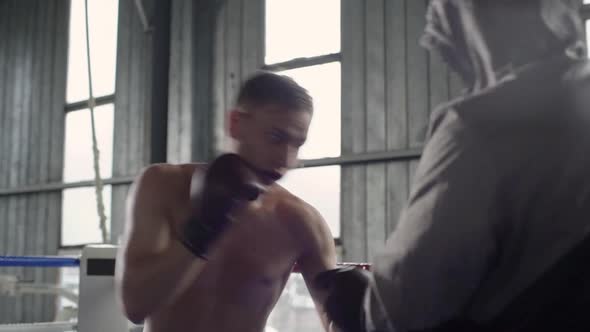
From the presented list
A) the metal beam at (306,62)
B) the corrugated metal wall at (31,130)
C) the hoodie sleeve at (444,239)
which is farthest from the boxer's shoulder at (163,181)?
the corrugated metal wall at (31,130)

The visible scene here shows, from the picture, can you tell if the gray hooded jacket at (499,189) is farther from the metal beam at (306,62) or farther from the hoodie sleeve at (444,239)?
the metal beam at (306,62)

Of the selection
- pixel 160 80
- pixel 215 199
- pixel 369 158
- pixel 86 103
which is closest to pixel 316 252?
pixel 215 199

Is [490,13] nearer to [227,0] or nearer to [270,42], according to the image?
[270,42]

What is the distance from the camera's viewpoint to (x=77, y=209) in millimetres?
7113

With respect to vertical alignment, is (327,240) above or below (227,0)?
below

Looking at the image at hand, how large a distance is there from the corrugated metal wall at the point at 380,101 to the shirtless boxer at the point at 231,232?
3368 millimetres

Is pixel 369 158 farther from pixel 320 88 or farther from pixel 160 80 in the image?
pixel 160 80

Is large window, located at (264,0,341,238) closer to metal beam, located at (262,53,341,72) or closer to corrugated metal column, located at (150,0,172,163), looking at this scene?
metal beam, located at (262,53,341,72)

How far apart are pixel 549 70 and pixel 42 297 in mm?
7110

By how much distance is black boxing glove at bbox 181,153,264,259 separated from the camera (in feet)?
3.79

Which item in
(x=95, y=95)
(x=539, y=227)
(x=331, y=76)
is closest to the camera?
(x=539, y=227)

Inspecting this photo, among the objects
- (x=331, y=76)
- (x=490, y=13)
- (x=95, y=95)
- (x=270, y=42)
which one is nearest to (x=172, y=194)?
(x=490, y=13)

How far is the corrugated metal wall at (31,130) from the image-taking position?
288 inches

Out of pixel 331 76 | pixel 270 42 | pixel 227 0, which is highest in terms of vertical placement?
pixel 227 0
